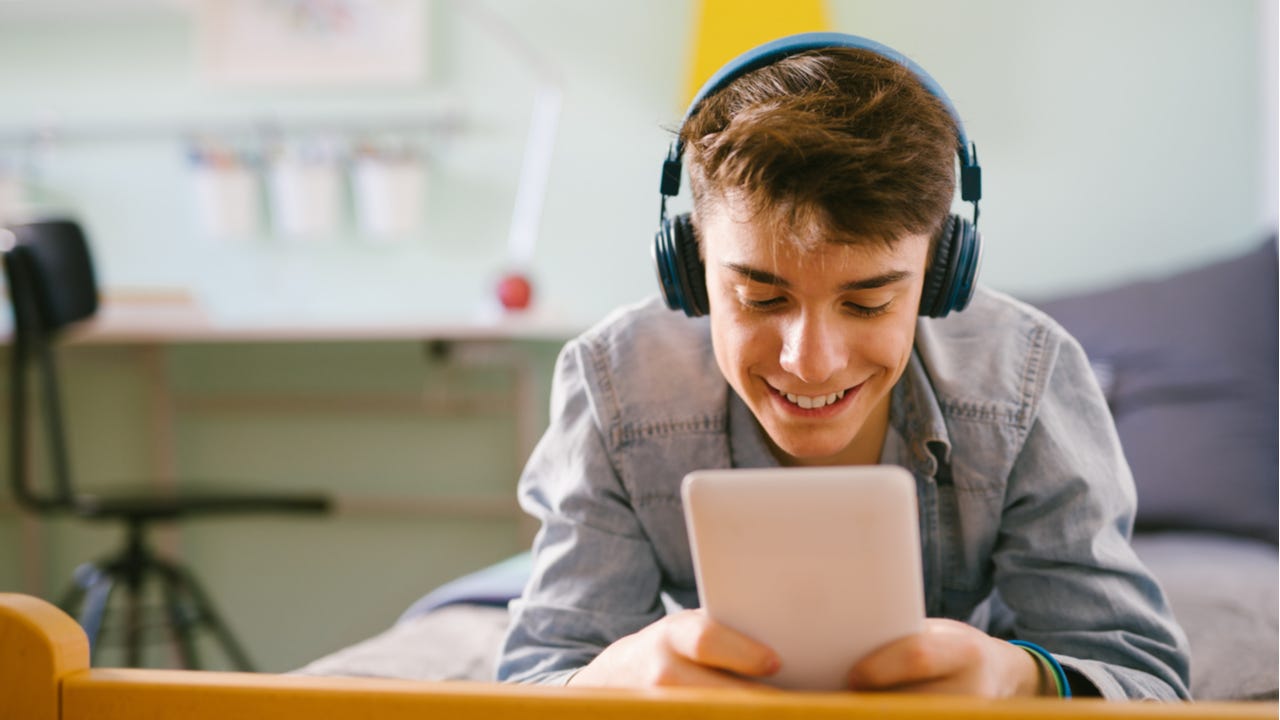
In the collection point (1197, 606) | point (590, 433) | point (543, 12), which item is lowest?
point (1197, 606)

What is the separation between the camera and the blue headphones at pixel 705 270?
806 millimetres

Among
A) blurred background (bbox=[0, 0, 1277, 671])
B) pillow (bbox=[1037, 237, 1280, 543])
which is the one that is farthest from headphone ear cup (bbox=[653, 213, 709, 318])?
blurred background (bbox=[0, 0, 1277, 671])

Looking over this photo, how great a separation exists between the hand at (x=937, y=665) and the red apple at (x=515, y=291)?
163 cm

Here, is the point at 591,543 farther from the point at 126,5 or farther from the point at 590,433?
the point at 126,5

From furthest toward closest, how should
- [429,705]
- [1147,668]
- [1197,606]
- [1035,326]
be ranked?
[1197,606] < [1035,326] < [1147,668] < [429,705]

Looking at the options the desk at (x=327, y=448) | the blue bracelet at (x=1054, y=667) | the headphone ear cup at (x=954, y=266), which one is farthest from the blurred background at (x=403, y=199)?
the blue bracelet at (x=1054, y=667)

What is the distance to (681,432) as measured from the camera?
99 cm

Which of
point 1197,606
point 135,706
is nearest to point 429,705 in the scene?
point 135,706

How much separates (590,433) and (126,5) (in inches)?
83.2

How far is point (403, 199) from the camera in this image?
A: 249 centimetres

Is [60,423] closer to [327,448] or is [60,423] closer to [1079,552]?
[327,448]

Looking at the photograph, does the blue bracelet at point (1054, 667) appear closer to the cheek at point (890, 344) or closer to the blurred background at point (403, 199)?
the cheek at point (890, 344)

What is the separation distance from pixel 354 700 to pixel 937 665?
302mm

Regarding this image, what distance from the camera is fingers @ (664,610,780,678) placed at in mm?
613
